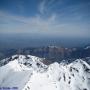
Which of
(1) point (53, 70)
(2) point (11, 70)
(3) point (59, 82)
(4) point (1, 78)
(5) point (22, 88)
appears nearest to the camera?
(5) point (22, 88)

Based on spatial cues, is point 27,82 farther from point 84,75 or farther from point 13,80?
point 84,75

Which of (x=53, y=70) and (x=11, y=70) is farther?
(x=53, y=70)

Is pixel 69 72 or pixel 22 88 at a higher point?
pixel 69 72

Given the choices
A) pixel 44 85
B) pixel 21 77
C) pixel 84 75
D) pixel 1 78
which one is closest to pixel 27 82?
pixel 21 77

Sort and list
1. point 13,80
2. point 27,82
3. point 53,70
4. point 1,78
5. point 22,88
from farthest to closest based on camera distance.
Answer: point 53,70 → point 1,78 → point 13,80 → point 27,82 → point 22,88

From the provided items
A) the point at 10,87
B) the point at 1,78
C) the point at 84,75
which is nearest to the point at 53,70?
the point at 84,75

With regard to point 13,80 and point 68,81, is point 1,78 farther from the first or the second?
point 68,81
